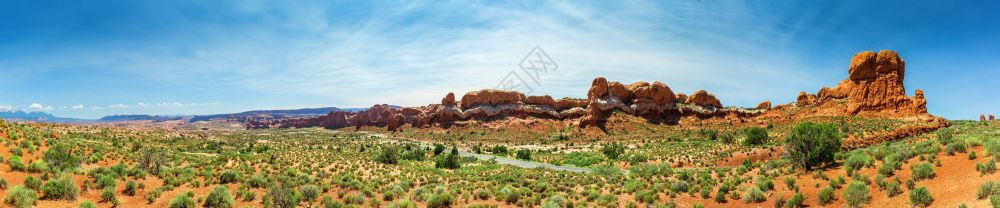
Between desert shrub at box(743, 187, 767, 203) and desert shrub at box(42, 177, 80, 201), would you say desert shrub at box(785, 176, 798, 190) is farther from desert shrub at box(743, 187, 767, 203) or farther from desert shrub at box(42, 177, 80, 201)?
desert shrub at box(42, 177, 80, 201)

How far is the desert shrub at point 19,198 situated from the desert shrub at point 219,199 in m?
4.97

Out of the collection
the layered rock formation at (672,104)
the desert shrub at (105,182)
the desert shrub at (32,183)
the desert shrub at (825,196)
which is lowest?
the desert shrub at (825,196)

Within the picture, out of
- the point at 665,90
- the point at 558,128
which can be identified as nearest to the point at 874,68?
the point at 665,90

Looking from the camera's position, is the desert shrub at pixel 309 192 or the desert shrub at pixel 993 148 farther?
the desert shrub at pixel 309 192

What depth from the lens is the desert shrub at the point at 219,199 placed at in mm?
17844

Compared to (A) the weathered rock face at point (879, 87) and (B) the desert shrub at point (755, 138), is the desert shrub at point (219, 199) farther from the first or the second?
(A) the weathered rock face at point (879, 87)

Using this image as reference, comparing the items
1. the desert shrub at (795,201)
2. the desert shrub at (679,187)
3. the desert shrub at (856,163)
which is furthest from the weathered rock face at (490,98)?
the desert shrub at (795,201)

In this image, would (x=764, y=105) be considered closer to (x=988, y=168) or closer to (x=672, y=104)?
(x=672, y=104)

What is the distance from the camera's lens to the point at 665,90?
254 feet

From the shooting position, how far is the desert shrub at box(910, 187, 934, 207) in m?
13.5

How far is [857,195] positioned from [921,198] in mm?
1805

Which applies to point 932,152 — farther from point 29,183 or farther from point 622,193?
point 29,183

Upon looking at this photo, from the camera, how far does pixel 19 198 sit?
47.7 feet

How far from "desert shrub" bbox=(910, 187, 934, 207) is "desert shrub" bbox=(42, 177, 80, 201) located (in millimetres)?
28848
